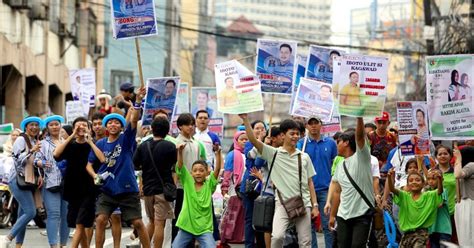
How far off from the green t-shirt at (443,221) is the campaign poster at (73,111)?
9892mm

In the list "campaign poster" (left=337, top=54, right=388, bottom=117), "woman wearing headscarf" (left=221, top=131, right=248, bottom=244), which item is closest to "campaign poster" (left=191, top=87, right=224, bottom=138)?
"woman wearing headscarf" (left=221, top=131, right=248, bottom=244)

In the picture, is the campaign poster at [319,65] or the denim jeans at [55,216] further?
the campaign poster at [319,65]

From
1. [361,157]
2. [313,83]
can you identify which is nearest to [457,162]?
[361,157]

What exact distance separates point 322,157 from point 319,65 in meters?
4.01

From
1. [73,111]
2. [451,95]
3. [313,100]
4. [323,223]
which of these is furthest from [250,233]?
[73,111]

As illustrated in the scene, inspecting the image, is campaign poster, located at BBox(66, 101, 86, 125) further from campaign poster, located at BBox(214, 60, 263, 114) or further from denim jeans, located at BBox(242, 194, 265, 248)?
campaign poster, located at BBox(214, 60, 263, 114)

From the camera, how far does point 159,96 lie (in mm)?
16766

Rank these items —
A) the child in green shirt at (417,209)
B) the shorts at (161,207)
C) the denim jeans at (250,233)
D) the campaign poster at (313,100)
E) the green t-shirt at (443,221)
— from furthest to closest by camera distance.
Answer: the campaign poster at (313,100) → the denim jeans at (250,233) → the green t-shirt at (443,221) → the shorts at (161,207) → the child in green shirt at (417,209)

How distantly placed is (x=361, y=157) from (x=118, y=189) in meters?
2.93

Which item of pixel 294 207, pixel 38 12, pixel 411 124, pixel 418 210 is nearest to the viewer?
pixel 294 207

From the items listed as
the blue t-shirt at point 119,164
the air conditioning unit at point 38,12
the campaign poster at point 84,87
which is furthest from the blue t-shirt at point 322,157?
the air conditioning unit at point 38,12

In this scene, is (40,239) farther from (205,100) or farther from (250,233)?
(205,100)

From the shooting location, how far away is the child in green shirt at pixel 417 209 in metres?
14.8

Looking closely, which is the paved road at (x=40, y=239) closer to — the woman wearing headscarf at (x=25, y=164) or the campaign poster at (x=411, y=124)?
the woman wearing headscarf at (x=25, y=164)
